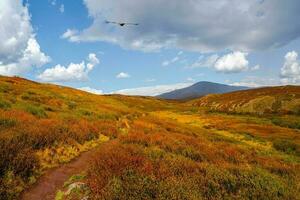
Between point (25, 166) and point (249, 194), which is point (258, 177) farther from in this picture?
point (25, 166)

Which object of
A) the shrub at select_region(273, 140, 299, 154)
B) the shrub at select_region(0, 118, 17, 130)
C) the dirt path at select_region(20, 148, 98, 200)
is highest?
the shrub at select_region(0, 118, 17, 130)

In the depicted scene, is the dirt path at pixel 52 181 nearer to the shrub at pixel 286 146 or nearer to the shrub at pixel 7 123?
the shrub at pixel 7 123

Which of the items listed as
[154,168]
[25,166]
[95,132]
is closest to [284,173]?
[154,168]

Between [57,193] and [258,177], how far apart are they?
261 inches

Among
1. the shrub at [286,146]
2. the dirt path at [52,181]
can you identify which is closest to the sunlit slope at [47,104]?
the dirt path at [52,181]

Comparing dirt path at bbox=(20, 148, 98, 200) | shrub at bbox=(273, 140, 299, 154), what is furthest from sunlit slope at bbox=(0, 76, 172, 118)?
shrub at bbox=(273, 140, 299, 154)

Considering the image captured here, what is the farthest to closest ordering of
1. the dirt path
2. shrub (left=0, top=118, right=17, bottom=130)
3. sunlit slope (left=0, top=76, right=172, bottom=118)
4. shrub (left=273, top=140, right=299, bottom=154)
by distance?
shrub (left=273, top=140, right=299, bottom=154) → sunlit slope (left=0, top=76, right=172, bottom=118) → shrub (left=0, top=118, right=17, bottom=130) → the dirt path

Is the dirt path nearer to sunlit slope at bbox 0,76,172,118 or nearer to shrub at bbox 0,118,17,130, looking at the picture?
shrub at bbox 0,118,17,130

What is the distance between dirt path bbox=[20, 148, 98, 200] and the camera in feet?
32.1

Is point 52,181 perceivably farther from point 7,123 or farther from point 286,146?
point 286,146

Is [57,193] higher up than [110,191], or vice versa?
[110,191]

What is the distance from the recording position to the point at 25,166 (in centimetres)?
1103

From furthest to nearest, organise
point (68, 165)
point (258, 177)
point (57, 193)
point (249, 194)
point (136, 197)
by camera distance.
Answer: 1. point (68, 165)
2. point (57, 193)
3. point (258, 177)
4. point (249, 194)
5. point (136, 197)

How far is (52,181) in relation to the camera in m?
11.3
